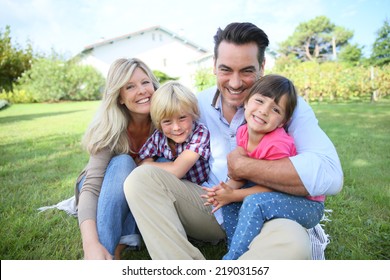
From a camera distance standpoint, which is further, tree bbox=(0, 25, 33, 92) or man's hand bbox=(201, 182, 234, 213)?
tree bbox=(0, 25, 33, 92)

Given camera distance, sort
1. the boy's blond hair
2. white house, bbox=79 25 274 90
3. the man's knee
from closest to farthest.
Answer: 1. the man's knee
2. the boy's blond hair
3. white house, bbox=79 25 274 90

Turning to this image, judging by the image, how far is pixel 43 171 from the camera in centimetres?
325

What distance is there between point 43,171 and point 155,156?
5.89 ft

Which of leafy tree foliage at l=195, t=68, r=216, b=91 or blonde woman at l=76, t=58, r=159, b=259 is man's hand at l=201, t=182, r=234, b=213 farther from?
leafy tree foliage at l=195, t=68, r=216, b=91

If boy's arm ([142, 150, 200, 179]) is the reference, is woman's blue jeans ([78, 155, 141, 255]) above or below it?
below

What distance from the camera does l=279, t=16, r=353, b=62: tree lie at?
7.55 ft

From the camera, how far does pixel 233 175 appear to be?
1.56 meters

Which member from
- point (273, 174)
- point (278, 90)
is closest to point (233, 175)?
point (273, 174)

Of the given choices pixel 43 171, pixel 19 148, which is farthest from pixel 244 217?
pixel 19 148

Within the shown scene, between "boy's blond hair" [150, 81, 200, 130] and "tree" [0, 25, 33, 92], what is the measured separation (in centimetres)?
98

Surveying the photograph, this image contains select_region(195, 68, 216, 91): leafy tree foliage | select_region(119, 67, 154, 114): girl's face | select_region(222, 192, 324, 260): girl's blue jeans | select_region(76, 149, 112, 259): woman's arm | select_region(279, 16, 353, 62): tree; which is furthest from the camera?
select_region(195, 68, 216, 91): leafy tree foliage

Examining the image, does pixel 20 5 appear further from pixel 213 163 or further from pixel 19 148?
pixel 19 148

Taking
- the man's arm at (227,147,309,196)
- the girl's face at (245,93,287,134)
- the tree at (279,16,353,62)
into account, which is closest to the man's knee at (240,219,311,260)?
the man's arm at (227,147,309,196)
